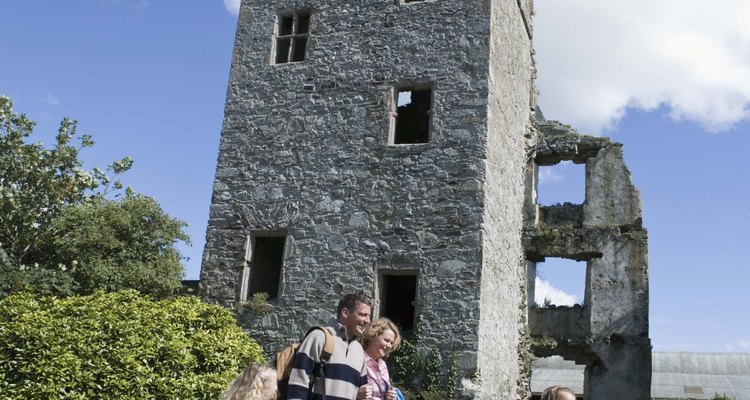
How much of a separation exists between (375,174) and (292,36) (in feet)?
11.3

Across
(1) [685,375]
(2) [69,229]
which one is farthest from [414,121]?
(1) [685,375]

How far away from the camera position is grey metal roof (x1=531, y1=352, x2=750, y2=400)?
79.3 ft

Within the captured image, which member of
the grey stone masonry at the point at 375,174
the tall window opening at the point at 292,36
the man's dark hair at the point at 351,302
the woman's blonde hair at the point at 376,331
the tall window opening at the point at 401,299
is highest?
the tall window opening at the point at 292,36

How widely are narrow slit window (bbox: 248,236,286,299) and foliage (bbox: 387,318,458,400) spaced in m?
2.78

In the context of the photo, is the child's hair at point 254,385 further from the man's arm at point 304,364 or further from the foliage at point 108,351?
the foliage at point 108,351

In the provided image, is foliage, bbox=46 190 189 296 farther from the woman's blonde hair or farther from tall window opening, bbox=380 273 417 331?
the woman's blonde hair

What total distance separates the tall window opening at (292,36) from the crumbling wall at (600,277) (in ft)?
19.4

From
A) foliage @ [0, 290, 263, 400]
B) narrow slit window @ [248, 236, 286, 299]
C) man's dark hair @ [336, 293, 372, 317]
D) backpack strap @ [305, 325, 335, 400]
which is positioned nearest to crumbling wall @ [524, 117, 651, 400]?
narrow slit window @ [248, 236, 286, 299]

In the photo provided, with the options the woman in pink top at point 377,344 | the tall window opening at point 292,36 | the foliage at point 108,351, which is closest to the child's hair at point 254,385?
the woman in pink top at point 377,344

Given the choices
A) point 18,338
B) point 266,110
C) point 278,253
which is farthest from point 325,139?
point 18,338

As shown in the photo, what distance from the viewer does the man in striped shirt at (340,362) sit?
5.40 m

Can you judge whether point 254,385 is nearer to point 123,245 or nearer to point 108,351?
point 108,351

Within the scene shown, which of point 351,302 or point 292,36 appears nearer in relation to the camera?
point 351,302

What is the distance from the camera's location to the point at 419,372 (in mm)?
11492
